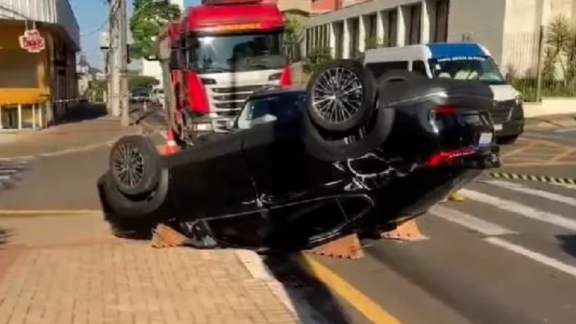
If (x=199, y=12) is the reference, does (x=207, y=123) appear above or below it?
below

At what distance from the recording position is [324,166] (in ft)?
24.5

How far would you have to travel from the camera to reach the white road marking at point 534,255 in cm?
816

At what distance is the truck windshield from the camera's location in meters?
18.5

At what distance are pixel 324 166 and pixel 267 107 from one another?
10.1 ft

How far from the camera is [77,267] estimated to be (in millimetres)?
7801

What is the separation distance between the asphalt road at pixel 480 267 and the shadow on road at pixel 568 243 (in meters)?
0.01

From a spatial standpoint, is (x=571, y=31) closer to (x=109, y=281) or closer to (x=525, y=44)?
(x=525, y=44)

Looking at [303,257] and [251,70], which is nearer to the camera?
[303,257]

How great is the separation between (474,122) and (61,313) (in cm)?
395

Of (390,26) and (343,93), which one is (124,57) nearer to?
(390,26)

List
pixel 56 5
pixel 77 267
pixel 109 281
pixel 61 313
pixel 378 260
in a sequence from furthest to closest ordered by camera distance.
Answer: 1. pixel 56 5
2. pixel 378 260
3. pixel 77 267
4. pixel 109 281
5. pixel 61 313

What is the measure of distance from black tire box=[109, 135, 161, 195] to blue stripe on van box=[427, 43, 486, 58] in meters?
14.0

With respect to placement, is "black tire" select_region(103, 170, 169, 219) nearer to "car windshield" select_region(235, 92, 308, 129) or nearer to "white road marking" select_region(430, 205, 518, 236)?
"car windshield" select_region(235, 92, 308, 129)

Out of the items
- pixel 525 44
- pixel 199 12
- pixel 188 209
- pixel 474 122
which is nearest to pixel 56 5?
pixel 199 12
